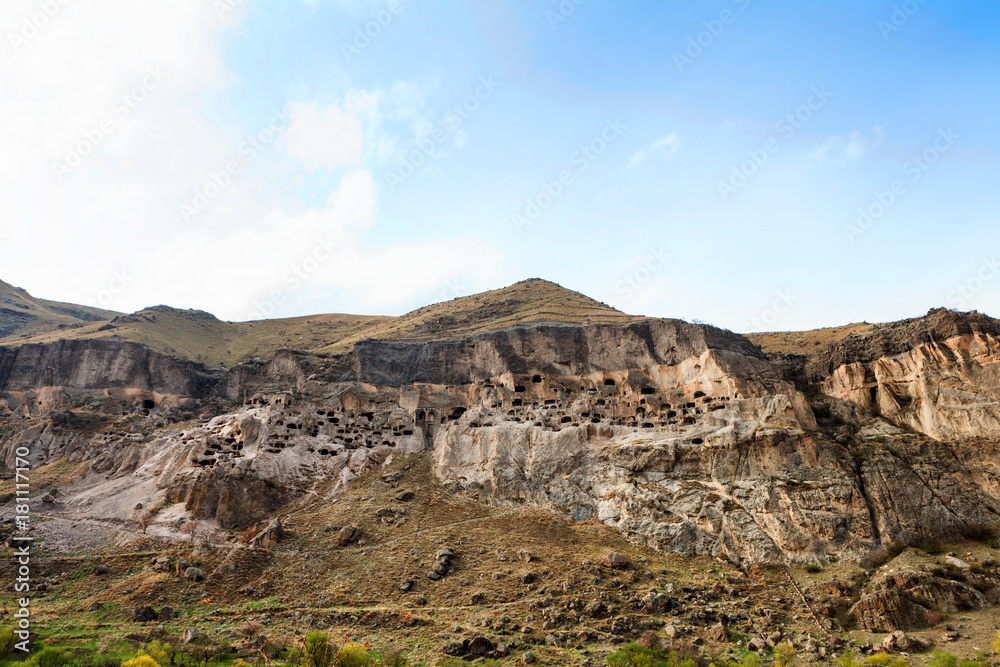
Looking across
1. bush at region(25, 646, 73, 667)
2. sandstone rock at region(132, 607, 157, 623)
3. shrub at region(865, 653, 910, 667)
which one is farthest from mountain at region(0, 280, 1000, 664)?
bush at region(25, 646, 73, 667)

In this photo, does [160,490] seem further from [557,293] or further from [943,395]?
[557,293]

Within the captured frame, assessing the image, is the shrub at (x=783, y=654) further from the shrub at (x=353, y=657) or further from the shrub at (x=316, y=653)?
the shrub at (x=316, y=653)

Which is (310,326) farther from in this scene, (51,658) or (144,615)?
(51,658)

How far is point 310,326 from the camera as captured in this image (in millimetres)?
109188

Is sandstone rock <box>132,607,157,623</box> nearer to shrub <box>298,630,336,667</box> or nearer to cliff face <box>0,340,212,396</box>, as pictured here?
shrub <box>298,630,336,667</box>

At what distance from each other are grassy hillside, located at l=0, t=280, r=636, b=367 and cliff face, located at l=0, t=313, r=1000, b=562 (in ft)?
45.4

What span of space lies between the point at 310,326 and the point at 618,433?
267 feet

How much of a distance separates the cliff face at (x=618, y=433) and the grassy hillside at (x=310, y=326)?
13.8 m

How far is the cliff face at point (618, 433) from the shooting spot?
33.9 m

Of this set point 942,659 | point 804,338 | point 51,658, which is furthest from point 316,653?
point 804,338

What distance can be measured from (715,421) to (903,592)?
15660 millimetres

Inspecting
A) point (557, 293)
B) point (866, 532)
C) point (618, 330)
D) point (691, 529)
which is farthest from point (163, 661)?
point (557, 293)

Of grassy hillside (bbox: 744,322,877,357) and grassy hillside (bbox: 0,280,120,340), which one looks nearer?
grassy hillside (bbox: 744,322,877,357)

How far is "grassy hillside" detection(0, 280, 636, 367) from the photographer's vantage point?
253 ft
